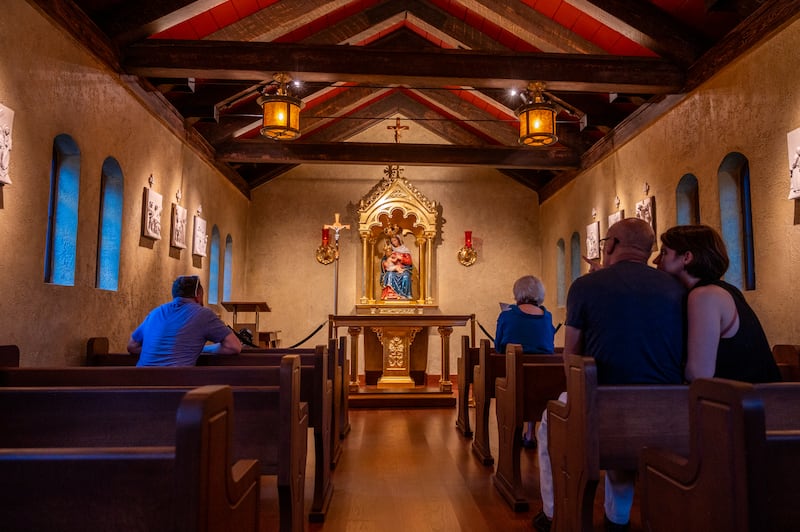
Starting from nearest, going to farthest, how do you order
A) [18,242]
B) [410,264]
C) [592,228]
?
[18,242] → [592,228] → [410,264]

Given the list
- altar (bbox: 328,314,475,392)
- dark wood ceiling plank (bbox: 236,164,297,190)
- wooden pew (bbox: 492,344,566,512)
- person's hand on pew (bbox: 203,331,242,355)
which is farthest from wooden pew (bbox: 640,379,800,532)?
dark wood ceiling plank (bbox: 236,164,297,190)

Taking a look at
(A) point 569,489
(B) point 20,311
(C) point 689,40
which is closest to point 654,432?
(A) point 569,489

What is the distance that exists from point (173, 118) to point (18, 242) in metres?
3.20

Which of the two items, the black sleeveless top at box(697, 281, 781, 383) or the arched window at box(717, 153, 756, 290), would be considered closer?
the black sleeveless top at box(697, 281, 781, 383)

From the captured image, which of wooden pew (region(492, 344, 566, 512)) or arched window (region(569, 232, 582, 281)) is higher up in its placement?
arched window (region(569, 232, 582, 281))

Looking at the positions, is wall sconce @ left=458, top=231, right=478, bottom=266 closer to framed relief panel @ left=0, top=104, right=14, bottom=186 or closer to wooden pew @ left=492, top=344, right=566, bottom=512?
wooden pew @ left=492, top=344, right=566, bottom=512

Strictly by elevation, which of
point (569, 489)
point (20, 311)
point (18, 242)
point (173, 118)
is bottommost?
point (569, 489)

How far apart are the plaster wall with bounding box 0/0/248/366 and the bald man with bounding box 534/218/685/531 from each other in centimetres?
348

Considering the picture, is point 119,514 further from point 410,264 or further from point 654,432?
point 410,264

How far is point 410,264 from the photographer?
10148 mm

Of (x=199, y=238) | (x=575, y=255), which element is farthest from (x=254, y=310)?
(x=575, y=255)

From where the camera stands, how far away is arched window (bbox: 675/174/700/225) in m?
5.80

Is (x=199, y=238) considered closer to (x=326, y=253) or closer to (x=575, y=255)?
(x=326, y=253)

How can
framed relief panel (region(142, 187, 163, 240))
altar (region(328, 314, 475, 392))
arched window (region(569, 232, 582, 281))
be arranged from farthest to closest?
arched window (region(569, 232, 582, 281)), altar (region(328, 314, 475, 392)), framed relief panel (region(142, 187, 163, 240))
